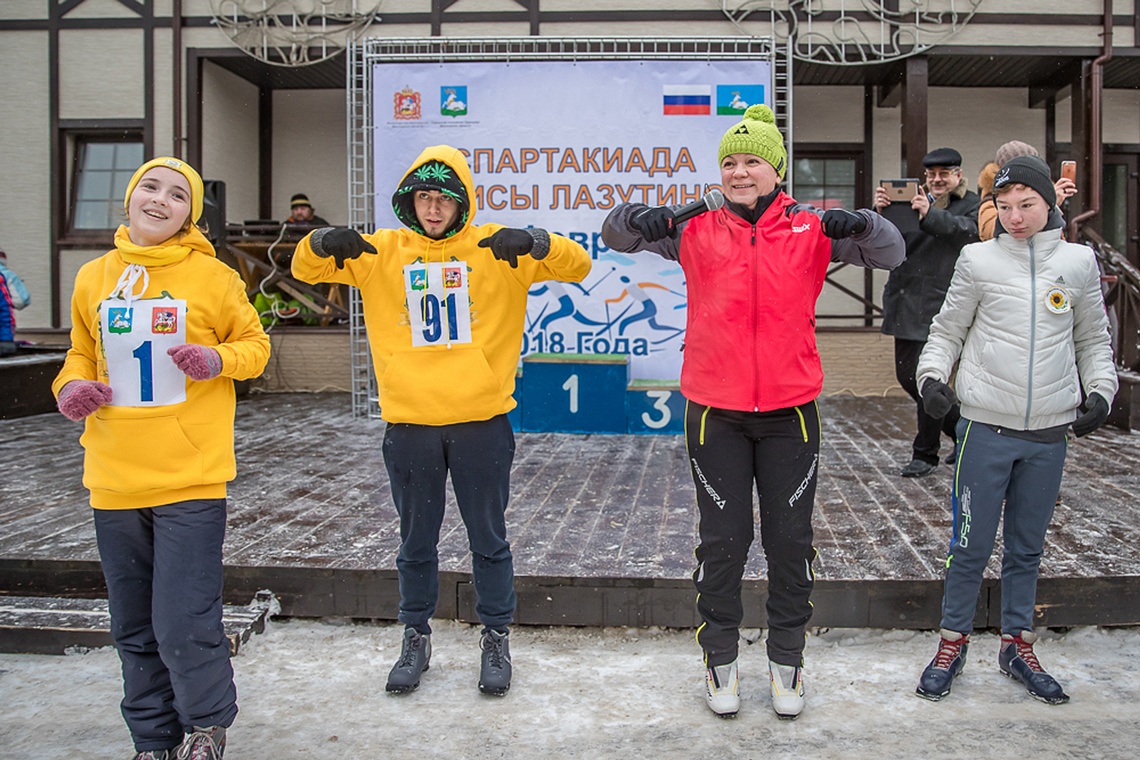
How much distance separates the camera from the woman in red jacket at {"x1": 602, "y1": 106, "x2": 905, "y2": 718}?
8.91 feet

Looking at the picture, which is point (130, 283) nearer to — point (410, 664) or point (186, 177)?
point (186, 177)

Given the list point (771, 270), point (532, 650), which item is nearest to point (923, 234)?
point (771, 270)

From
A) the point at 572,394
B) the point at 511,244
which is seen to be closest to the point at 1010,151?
the point at 511,244

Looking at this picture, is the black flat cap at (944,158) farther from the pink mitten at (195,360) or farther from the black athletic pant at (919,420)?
the pink mitten at (195,360)

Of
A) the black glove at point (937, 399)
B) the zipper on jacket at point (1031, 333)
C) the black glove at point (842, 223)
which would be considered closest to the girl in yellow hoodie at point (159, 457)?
the black glove at point (842, 223)

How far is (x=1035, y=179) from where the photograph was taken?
9.41 ft

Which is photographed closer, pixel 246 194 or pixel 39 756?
pixel 39 756

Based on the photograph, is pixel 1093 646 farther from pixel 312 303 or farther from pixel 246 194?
pixel 246 194

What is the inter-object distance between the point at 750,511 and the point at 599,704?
738 millimetres

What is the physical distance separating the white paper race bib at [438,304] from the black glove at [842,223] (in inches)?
42.0

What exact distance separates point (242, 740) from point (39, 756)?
519 mm

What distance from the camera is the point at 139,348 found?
2.38 m

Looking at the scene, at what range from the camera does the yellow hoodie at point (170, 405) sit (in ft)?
7.76

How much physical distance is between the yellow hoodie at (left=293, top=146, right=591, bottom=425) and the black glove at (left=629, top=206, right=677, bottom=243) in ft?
0.82
